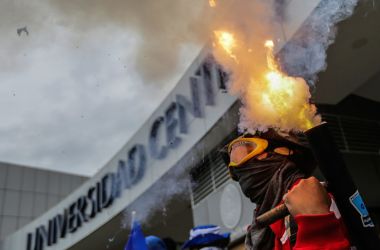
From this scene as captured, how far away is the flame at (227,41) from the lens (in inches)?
161

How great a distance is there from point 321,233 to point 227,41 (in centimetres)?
279

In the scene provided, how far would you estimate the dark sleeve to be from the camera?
1711 millimetres

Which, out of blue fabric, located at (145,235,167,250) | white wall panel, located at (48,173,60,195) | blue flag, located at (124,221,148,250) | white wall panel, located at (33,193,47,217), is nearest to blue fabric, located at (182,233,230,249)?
blue fabric, located at (145,235,167,250)

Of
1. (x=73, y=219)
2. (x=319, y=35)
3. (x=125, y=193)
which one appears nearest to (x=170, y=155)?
(x=125, y=193)

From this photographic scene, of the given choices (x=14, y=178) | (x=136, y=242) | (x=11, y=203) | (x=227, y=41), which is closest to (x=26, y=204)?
(x=11, y=203)

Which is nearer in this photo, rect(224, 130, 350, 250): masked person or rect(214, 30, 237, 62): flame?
rect(224, 130, 350, 250): masked person

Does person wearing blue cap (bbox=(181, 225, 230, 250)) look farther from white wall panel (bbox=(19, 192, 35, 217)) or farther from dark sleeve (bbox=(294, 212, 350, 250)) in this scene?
white wall panel (bbox=(19, 192, 35, 217))

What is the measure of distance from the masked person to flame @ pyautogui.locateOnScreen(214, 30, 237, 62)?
1711 millimetres

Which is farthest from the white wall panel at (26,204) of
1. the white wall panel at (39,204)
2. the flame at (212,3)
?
the flame at (212,3)

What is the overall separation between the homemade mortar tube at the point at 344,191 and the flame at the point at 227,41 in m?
2.25

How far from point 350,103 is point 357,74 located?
1.03 meters

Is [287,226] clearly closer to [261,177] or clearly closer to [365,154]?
[261,177]

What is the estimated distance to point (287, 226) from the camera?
1.94 meters

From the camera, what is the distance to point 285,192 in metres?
2.06
